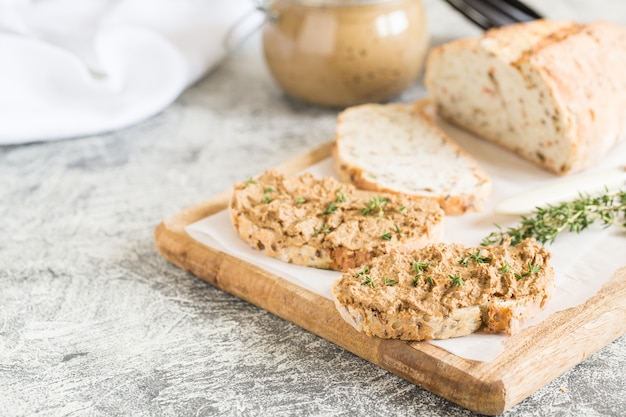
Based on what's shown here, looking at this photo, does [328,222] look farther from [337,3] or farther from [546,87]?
[337,3]

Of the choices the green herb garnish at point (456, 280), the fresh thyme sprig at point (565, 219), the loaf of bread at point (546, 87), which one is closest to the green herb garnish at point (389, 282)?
the green herb garnish at point (456, 280)

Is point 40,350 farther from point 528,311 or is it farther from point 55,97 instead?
point 55,97

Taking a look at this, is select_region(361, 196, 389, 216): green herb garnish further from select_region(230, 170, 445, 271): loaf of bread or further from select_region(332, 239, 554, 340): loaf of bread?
select_region(332, 239, 554, 340): loaf of bread

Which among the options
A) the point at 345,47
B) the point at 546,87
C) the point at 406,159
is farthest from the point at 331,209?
the point at 345,47

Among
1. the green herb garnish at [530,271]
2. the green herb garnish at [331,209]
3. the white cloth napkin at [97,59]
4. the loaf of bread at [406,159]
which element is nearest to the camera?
the green herb garnish at [530,271]

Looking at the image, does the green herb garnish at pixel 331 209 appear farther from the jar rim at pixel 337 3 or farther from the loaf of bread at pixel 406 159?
the jar rim at pixel 337 3

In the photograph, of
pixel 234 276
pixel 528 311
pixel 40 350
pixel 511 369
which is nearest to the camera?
pixel 511 369

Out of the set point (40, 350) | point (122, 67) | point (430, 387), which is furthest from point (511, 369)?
point (122, 67)
